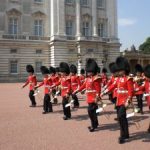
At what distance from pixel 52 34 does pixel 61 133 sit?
35.7m

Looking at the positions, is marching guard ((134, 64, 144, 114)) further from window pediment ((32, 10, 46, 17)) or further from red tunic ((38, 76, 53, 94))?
window pediment ((32, 10, 46, 17))

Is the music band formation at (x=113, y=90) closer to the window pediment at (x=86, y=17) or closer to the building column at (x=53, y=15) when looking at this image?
the building column at (x=53, y=15)

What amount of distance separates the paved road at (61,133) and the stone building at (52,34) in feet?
99.6

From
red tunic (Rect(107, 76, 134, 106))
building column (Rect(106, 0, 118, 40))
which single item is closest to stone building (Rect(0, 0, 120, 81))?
building column (Rect(106, 0, 118, 40))

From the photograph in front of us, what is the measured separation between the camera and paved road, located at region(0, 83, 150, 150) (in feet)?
26.7

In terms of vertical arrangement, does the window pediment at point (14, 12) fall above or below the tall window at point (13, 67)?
above

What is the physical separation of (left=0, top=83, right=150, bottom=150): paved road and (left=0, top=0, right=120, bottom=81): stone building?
1195 inches

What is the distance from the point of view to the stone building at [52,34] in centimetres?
4303

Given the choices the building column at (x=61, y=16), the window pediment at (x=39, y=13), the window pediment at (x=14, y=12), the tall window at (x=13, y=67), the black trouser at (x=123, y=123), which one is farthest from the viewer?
the window pediment at (x=39, y=13)

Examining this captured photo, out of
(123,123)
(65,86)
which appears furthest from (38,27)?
(123,123)

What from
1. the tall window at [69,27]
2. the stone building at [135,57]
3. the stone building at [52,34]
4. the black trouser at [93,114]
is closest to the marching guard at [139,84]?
the black trouser at [93,114]

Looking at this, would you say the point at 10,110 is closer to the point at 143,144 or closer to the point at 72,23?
the point at 143,144

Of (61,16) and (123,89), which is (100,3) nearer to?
(61,16)

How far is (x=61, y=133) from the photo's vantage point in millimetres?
→ 9586
